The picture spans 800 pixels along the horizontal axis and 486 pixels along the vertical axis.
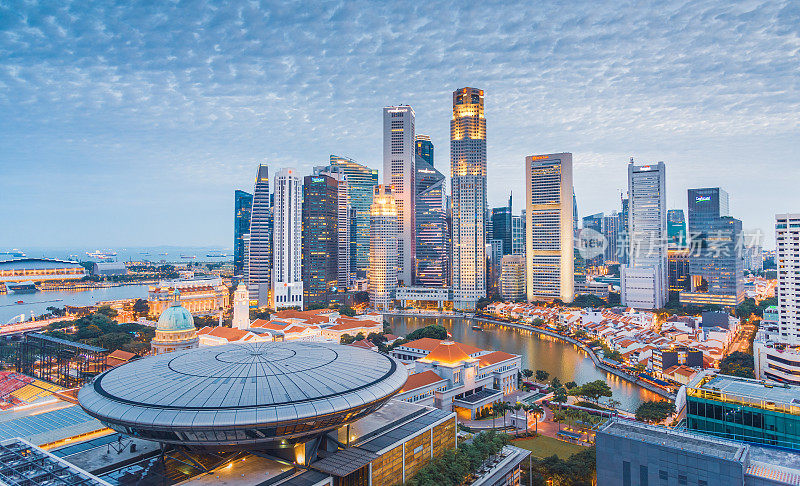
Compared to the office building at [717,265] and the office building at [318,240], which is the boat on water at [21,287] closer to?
the office building at [318,240]

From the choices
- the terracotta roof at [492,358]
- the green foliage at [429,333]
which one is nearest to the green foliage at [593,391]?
the terracotta roof at [492,358]

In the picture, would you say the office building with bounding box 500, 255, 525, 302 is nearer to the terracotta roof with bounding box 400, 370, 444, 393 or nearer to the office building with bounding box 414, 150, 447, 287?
the office building with bounding box 414, 150, 447, 287

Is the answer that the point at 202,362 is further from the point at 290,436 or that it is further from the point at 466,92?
the point at 466,92

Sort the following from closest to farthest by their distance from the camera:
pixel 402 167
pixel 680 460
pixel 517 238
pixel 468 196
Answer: pixel 680 460 → pixel 468 196 → pixel 402 167 → pixel 517 238

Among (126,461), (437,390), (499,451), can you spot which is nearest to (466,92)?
(437,390)

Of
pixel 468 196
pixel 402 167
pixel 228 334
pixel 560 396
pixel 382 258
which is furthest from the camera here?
pixel 402 167

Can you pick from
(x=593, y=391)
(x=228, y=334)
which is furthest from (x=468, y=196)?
(x=593, y=391)

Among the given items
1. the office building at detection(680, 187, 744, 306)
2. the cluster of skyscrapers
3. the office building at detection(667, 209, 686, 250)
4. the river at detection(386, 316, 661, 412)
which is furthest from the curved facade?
the office building at detection(667, 209, 686, 250)

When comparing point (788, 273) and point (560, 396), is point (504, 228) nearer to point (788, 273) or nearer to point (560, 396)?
point (788, 273)
